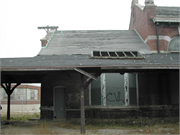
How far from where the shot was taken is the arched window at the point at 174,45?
525 inches

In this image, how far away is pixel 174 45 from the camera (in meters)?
13.4

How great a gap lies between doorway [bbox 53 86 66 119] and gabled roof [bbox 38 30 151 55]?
2445 millimetres

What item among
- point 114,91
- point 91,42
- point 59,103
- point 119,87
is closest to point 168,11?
point 91,42

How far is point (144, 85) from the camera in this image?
476 inches

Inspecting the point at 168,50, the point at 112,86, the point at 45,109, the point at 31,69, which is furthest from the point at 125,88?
the point at 31,69

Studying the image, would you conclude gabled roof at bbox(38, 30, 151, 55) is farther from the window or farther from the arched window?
the window

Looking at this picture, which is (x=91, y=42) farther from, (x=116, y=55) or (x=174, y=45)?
(x=174, y=45)

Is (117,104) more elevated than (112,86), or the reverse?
(112,86)

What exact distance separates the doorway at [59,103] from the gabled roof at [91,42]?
245 centimetres

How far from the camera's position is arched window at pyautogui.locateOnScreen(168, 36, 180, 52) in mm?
13330

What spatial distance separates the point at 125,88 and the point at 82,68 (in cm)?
493

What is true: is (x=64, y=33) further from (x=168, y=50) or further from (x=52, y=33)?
(x=168, y=50)

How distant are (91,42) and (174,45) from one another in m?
6.02

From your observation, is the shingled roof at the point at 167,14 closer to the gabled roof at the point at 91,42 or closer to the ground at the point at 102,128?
the gabled roof at the point at 91,42
